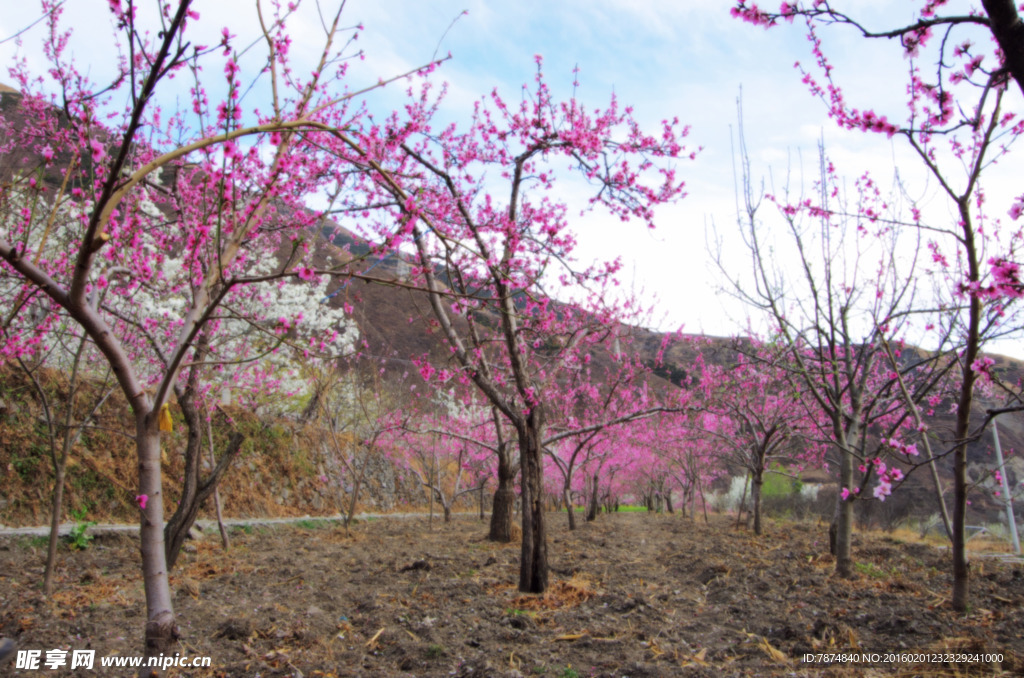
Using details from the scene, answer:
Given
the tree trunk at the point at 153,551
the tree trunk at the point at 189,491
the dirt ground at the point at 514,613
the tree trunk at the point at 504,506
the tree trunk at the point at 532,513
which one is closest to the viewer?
the tree trunk at the point at 153,551

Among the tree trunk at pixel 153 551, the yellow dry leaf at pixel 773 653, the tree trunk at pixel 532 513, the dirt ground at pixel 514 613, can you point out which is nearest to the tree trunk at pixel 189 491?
the dirt ground at pixel 514 613

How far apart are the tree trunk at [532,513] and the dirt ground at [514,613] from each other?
0.63 feet

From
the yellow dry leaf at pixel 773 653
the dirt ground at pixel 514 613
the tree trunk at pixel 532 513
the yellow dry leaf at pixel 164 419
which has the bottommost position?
the dirt ground at pixel 514 613

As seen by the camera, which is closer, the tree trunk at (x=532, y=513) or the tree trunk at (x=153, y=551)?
the tree trunk at (x=153, y=551)

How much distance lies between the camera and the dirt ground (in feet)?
13.4

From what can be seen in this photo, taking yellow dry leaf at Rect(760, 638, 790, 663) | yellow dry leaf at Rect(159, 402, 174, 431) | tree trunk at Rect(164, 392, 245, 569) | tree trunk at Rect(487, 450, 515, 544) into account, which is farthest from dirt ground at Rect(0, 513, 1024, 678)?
yellow dry leaf at Rect(159, 402, 174, 431)

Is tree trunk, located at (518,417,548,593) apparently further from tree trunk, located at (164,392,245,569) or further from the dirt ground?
tree trunk, located at (164,392,245,569)

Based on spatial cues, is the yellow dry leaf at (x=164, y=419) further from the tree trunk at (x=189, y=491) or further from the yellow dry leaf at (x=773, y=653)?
the yellow dry leaf at (x=773, y=653)

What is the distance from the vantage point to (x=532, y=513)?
6492 mm

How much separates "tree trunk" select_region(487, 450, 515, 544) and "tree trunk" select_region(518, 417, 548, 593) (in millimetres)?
3978

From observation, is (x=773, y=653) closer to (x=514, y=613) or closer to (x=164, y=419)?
(x=514, y=613)

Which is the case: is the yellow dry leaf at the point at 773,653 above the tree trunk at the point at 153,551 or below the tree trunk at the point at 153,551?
below

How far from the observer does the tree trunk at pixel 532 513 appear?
6367 mm

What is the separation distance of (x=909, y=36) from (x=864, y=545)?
9959 mm
